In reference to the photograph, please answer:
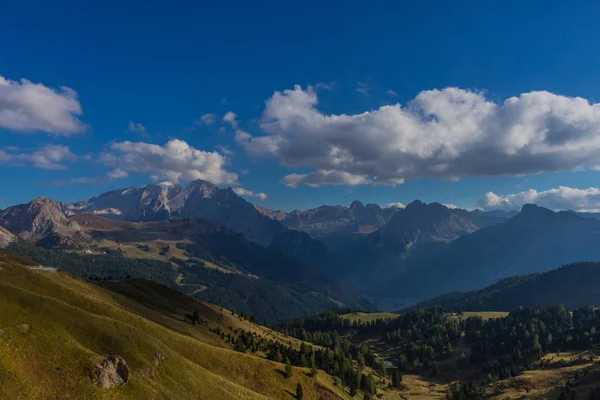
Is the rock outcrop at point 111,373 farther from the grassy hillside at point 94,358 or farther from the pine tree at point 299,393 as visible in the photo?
the pine tree at point 299,393

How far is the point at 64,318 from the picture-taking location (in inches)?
3602

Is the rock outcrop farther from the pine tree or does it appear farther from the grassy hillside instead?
the pine tree

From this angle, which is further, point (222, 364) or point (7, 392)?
point (222, 364)

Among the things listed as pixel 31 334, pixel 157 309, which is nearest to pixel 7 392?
pixel 31 334

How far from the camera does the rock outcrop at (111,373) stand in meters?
78.3

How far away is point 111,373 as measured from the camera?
81.0 metres

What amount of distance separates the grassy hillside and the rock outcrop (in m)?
1.30

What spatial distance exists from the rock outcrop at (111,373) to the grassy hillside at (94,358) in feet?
4.26

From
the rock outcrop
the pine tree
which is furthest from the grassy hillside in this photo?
the pine tree

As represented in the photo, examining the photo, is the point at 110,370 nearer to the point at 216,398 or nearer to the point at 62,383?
the point at 62,383

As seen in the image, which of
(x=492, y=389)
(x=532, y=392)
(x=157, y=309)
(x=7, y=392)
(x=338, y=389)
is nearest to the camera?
(x=7, y=392)

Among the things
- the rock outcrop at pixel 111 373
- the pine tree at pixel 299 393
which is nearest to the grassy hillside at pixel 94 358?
the rock outcrop at pixel 111 373

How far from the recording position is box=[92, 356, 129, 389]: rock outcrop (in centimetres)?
7831

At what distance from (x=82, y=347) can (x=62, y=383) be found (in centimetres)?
1176
